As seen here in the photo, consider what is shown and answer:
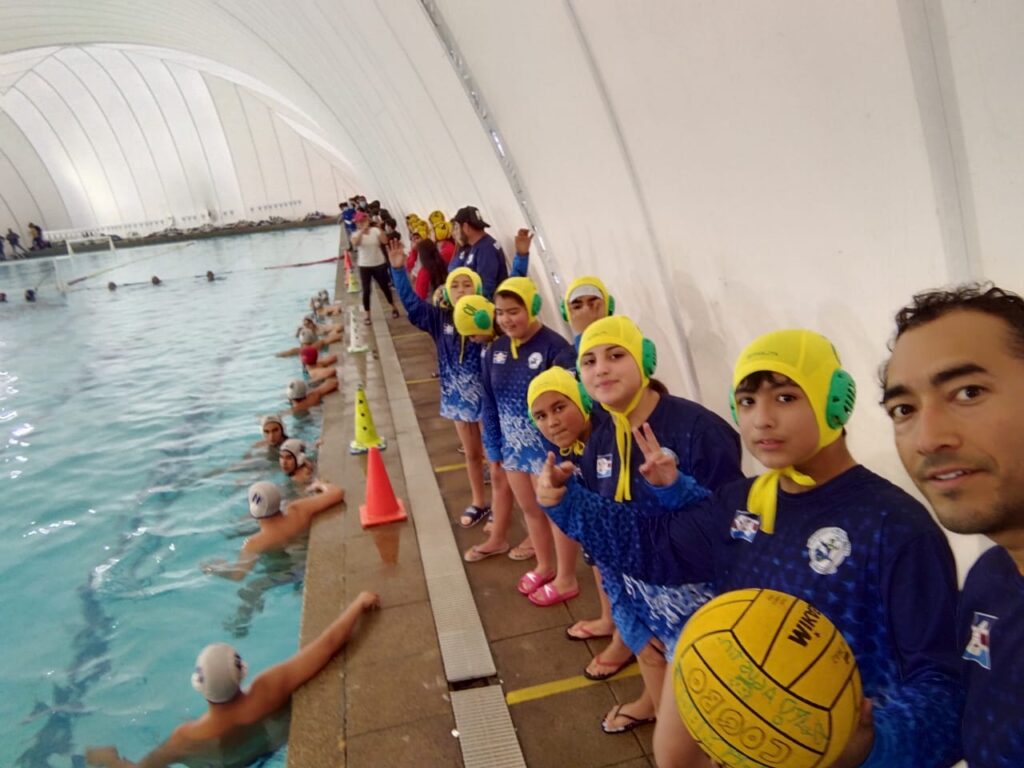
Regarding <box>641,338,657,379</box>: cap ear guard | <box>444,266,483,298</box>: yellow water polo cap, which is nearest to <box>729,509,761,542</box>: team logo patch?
<box>641,338,657,379</box>: cap ear guard

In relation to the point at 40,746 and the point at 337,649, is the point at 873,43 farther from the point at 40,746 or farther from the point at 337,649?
the point at 40,746

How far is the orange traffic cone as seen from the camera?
5.88 m

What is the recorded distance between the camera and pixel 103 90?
45.5 meters

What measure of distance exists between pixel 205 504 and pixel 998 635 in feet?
28.4

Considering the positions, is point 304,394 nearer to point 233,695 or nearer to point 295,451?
point 295,451

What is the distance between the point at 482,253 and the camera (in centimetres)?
688

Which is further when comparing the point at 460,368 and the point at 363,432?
the point at 363,432

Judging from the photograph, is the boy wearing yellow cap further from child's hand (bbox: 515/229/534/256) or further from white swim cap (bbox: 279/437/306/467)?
white swim cap (bbox: 279/437/306/467)

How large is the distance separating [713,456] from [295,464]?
253 inches

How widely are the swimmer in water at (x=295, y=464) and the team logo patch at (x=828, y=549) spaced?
7036 millimetres

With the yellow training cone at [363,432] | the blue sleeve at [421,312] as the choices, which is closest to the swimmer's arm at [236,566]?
the yellow training cone at [363,432]

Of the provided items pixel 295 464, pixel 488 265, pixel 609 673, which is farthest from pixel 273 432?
pixel 609 673

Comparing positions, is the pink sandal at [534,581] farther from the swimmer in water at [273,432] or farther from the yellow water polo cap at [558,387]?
the swimmer in water at [273,432]

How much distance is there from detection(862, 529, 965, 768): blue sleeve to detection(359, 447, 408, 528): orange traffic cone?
187 inches
